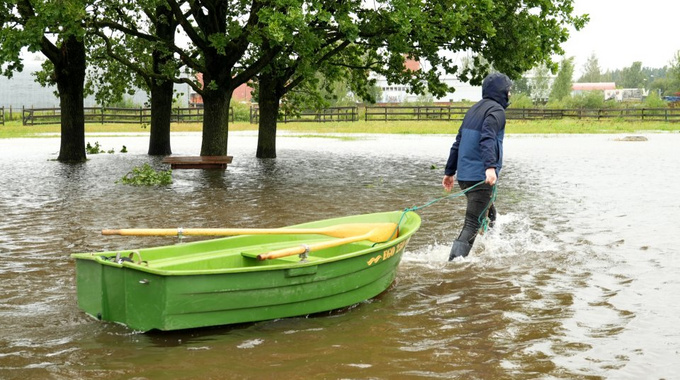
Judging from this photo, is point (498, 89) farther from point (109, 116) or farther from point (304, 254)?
point (109, 116)

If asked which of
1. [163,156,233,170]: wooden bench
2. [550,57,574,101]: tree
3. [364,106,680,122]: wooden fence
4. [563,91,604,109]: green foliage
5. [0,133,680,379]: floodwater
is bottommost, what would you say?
[0,133,680,379]: floodwater

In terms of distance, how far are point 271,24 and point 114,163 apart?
1021 centimetres

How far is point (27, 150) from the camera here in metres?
31.2

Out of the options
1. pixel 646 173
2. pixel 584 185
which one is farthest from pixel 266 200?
pixel 646 173

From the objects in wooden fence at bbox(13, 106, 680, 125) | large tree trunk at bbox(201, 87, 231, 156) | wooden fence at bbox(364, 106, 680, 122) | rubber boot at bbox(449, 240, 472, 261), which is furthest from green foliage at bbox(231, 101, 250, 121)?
rubber boot at bbox(449, 240, 472, 261)

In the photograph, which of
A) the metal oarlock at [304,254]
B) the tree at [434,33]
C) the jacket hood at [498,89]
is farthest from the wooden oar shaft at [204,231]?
the tree at [434,33]

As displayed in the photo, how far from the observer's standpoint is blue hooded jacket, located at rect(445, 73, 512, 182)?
8.28m

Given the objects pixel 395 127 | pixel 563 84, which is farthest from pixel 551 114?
pixel 563 84

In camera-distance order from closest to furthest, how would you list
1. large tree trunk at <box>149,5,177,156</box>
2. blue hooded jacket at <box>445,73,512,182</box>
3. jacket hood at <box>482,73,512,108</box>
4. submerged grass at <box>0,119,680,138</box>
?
blue hooded jacket at <box>445,73,512,182</box> → jacket hood at <box>482,73,512,108</box> → large tree trunk at <box>149,5,177,156</box> → submerged grass at <box>0,119,680,138</box>

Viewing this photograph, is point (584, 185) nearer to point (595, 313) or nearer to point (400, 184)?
point (400, 184)

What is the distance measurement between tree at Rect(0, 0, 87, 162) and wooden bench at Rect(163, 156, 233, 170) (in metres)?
3.65

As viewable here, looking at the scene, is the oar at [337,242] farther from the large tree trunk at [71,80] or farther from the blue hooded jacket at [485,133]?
the large tree trunk at [71,80]

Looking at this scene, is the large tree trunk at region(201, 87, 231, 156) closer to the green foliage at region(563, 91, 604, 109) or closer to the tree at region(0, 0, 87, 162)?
the tree at region(0, 0, 87, 162)

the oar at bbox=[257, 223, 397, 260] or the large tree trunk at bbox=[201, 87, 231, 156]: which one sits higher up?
the large tree trunk at bbox=[201, 87, 231, 156]
